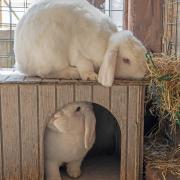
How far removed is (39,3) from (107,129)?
894mm

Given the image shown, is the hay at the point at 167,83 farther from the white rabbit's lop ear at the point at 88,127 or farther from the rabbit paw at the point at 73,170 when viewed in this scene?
the rabbit paw at the point at 73,170

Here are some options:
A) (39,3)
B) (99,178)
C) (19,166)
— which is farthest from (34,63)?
(99,178)

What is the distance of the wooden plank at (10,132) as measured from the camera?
74.4 inches

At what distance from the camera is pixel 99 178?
82.5 inches

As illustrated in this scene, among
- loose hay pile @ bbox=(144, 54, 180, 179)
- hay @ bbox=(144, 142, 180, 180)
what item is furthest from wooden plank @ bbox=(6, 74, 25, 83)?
hay @ bbox=(144, 142, 180, 180)

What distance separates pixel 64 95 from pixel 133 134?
0.41 m

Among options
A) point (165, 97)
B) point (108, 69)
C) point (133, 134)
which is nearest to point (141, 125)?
point (133, 134)

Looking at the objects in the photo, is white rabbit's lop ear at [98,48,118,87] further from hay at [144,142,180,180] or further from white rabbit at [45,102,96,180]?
hay at [144,142,180,180]

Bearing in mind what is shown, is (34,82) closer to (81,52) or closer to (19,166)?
(81,52)

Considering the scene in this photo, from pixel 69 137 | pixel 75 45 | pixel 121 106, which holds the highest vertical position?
pixel 75 45

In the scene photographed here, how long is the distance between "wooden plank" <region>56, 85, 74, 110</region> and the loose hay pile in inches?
16.2

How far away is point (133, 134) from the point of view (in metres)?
1.94

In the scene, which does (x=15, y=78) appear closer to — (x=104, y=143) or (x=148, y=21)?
(x=104, y=143)

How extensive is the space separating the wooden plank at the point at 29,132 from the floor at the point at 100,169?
25 centimetres
